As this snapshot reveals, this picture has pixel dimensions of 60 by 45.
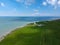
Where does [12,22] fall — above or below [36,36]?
above

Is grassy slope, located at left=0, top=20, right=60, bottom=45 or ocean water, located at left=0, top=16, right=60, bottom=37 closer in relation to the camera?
grassy slope, located at left=0, top=20, right=60, bottom=45

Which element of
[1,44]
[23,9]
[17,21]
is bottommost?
[1,44]

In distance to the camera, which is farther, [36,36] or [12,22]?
[12,22]

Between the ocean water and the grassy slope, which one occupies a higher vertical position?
the ocean water

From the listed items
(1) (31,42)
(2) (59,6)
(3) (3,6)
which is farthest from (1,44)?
(2) (59,6)

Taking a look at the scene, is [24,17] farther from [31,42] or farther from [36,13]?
[31,42]
